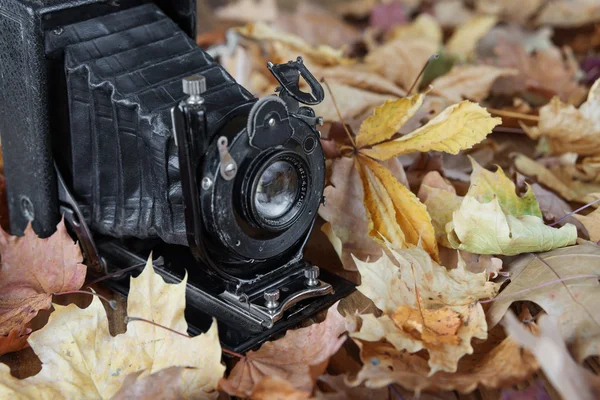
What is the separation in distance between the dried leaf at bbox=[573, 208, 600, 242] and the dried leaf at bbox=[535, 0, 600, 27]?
1035 mm

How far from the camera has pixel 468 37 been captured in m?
1.70

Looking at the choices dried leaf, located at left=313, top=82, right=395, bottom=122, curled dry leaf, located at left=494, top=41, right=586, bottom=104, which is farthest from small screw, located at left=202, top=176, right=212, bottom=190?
curled dry leaf, located at left=494, top=41, right=586, bottom=104

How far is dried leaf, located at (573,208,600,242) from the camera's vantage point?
998 millimetres

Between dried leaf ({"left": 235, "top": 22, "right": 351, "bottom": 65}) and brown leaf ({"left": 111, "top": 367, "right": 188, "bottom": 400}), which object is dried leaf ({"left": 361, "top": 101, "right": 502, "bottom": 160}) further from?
dried leaf ({"left": 235, "top": 22, "right": 351, "bottom": 65})

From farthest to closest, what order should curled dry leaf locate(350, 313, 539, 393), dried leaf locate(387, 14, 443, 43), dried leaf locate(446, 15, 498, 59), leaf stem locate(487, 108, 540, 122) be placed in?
1. dried leaf locate(387, 14, 443, 43)
2. dried leaf locate(446, 15, 498, 59)
3. leaf stem locate(487, 108, 540, 122)
4. curled dry leaf locate(350, 313, 539, 393)

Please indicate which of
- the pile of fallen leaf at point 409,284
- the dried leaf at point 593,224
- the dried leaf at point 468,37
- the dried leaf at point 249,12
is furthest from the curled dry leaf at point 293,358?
the dried leaf at point 249,12

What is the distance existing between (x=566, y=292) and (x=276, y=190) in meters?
0.34

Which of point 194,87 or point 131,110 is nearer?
point 194,87

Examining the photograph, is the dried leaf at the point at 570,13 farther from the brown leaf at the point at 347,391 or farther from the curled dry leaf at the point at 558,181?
the brown leaf at the point at 347,391

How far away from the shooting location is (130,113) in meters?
0.97

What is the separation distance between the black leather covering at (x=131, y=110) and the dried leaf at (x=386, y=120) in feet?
0.59

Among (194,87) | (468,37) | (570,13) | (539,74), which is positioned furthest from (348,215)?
(570,13)

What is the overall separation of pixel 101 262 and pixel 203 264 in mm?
187

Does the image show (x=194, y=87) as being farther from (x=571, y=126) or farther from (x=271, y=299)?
(x=571, y=126)
